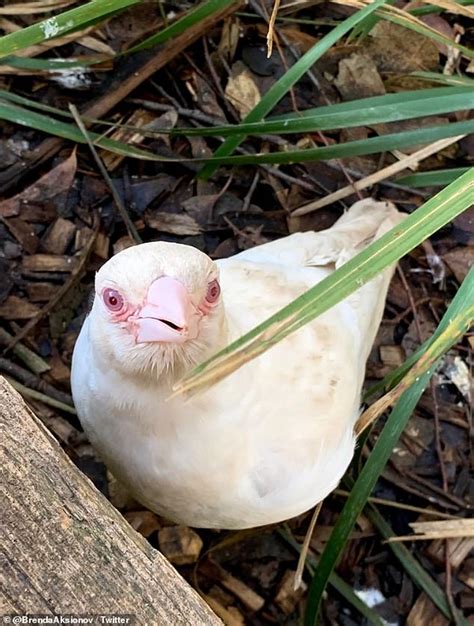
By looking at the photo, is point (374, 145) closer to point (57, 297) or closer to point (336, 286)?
point (57, 297)

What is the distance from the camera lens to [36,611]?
103 centimetres

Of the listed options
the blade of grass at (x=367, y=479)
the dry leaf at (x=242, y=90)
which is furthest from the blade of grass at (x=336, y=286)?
the dry leaf at (x=242, y=90)

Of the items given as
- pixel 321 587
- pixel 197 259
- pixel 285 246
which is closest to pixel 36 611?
pixel 197 259

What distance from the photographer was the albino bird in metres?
1.33

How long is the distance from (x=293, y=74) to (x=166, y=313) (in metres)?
0.89

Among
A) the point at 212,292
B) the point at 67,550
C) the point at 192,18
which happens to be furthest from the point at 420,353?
the point at 192,18

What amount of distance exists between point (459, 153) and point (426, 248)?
0.31 metres

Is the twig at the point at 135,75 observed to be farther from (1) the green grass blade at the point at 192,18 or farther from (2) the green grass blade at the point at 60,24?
(2) the green grass blade at the point at 60,24

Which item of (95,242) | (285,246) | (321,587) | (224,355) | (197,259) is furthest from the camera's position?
(95,242)

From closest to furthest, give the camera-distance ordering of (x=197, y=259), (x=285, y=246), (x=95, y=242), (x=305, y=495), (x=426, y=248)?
1. (x=197, y=259)
2. (x=305, y=495)
3. (x=285, y=246)
4. (x=95, y=242)
5. (x=426, y=248)

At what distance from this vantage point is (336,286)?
1.06 metres

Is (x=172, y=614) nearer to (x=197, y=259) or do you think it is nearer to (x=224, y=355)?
(x=224, y=355)

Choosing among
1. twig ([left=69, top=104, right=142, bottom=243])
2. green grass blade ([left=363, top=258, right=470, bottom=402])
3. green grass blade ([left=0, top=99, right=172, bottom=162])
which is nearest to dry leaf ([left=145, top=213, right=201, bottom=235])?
twig ([left=69, top=104, right=142, bottom=243])

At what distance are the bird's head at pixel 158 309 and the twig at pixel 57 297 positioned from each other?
689 mm
